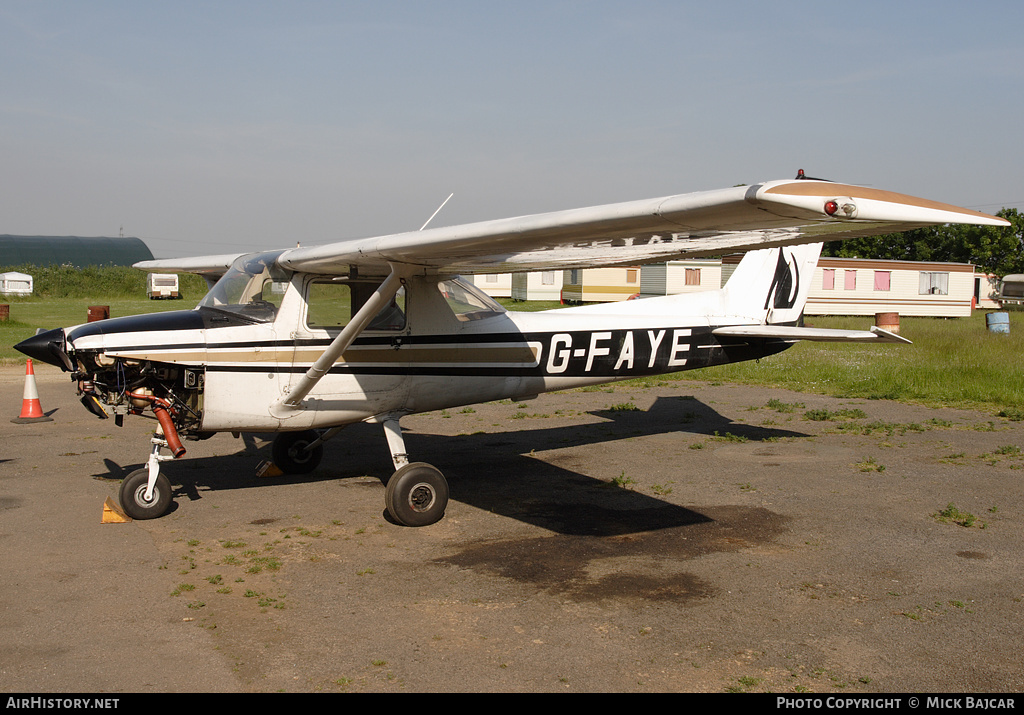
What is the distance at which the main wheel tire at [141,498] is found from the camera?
6719 millimetres

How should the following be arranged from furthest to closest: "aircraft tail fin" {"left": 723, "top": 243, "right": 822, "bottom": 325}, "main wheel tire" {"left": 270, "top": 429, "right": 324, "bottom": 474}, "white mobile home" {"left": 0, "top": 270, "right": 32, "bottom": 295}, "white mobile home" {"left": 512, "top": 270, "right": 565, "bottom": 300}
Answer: "white mobile home" {"left": 0, "top": 270, "right": 32, "bottom": 295} < "white mobile home" {"left": 512, "top": 270, "right": 565, "bottom": 300} < "aircraft tail fin" {"left": 723, "top": 243, "right": 822, "bottom": 325} < "main wheel tire" {"left": 270, "top": 429, "right": 324, "bottom": 474}

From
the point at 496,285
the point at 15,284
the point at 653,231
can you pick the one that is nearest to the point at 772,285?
the point at 653,231

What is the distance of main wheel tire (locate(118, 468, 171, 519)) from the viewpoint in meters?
6.72

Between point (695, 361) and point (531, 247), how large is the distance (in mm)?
4438

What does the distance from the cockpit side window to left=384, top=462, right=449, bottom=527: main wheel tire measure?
1404 millimetres

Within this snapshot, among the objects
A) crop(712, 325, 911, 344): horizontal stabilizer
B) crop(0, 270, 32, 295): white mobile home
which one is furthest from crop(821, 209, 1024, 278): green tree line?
crop(0, 270, 32, 295): white mobile home

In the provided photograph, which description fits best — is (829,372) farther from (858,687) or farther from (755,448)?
(858,687)

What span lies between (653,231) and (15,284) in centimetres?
6181

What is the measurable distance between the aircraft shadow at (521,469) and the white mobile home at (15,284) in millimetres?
54027

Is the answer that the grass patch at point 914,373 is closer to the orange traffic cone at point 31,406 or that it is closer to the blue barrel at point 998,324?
the blue barrel at point 998,324

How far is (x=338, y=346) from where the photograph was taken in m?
6.48

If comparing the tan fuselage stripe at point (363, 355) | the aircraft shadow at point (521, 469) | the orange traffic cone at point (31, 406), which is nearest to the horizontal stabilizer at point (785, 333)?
the aircraft shadow at point (521, 469)

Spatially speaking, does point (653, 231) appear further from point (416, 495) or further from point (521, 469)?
point (521, 469)

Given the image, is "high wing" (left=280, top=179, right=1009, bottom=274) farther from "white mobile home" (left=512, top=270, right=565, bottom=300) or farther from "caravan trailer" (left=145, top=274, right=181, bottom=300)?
"caravan trailer" (left=145, top=274, right=181, bottom=300)
